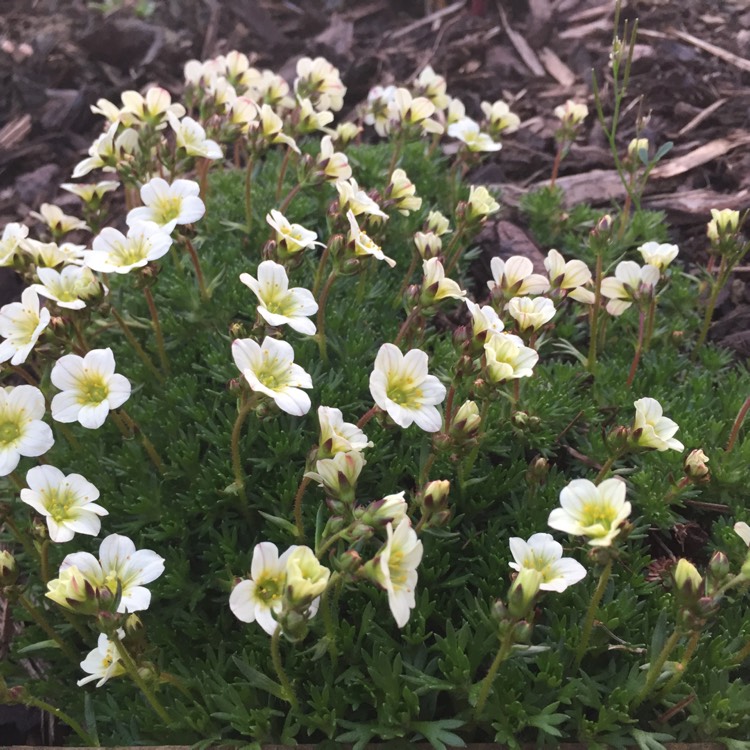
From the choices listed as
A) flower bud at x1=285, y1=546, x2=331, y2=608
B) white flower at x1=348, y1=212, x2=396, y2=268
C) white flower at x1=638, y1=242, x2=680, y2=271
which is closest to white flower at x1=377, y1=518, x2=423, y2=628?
flower bud at x1=285, y1=546, x2=331, y2=608

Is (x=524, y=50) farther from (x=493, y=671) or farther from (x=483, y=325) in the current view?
(x=493, y=671)

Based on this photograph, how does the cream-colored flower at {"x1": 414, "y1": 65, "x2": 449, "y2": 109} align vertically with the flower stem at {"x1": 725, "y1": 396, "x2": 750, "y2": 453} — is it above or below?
above

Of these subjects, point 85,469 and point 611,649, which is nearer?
point 611,649

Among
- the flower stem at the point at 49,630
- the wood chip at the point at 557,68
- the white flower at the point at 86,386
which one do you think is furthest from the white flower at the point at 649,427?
the wood chip at the point at 557,68

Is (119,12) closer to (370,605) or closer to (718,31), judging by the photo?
(718,31)

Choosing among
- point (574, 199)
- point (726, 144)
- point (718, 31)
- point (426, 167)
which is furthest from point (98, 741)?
point (718, 31)

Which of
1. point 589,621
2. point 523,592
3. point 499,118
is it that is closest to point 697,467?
point 589,621

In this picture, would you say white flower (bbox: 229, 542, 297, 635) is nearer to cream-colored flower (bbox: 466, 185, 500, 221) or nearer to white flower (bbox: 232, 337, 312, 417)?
white flower (bbox: 232, 337, 312, 417)
